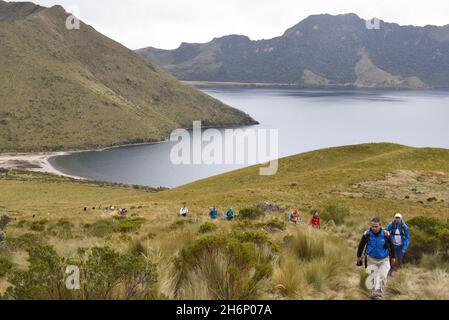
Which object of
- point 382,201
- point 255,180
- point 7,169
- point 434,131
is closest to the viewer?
point 382,201

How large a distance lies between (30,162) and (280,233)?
5592 inches

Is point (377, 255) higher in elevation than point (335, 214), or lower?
higher

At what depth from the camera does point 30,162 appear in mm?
138875

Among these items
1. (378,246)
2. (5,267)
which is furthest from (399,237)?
(5,267)

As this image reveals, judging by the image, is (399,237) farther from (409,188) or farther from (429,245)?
(409,188)

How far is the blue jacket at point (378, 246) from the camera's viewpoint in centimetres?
856

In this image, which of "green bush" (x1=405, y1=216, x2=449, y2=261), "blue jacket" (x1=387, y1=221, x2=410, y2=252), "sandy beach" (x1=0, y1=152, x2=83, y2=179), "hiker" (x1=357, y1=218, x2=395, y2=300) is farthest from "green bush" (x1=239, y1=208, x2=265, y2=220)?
"sandy beach" (x1=0, y1=152, x2=83, y2=179)

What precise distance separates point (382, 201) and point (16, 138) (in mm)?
163508

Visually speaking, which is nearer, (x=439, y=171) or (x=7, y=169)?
(x=439, y=171)

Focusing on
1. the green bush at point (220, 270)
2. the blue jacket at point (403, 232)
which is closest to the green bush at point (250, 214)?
the blue jacket at point (403, 232)

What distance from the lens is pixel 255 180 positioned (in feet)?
164

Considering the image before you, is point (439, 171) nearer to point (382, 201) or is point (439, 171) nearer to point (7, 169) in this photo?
point (382, 201)

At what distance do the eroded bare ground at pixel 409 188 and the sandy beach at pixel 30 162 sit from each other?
329 ft
